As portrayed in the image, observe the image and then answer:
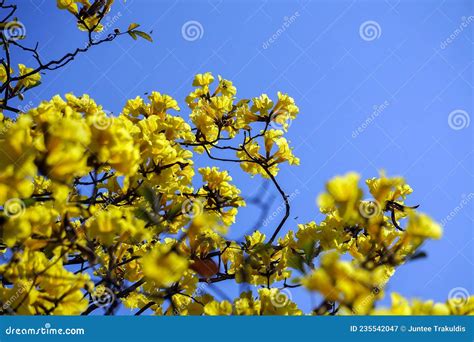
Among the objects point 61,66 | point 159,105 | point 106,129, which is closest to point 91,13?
point 61,66

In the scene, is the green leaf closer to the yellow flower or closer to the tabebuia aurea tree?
the tabebuia aurea tree

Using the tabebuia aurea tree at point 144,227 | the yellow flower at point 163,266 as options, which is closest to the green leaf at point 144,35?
the tabebuia aurea tree at point 144,227

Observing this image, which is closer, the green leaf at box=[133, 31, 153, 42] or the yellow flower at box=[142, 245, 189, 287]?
the yellow flower at box=[142, 245, 189, 287]

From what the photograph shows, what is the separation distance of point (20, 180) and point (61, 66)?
1780 millimetres

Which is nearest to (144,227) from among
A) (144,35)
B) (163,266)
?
(163,266)

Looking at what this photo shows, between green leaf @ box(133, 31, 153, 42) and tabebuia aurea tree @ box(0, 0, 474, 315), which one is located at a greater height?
green leaf @ box(133, 31, 153, 42)

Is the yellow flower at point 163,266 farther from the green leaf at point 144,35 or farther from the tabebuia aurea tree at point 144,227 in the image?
the green leaf at point 144,35

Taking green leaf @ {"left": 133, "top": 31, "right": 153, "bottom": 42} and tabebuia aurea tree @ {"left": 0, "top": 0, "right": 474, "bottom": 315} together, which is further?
green leaf @ {"left": 133, "top": 31, "right": 153, "bottom": 42}

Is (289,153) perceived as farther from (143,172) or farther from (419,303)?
(419,303)

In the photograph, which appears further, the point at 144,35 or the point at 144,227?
the point at 144,35

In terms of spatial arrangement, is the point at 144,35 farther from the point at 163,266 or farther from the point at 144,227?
the point at 163,266

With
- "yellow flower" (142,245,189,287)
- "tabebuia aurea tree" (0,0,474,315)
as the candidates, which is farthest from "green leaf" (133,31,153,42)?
"yellow flower" (142,245,189,287)

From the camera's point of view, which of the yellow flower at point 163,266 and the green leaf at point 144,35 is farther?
the green leaf at point 144,35

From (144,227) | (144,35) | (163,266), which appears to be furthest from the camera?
(144,35)
